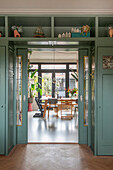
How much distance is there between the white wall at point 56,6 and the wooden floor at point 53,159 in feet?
9.19

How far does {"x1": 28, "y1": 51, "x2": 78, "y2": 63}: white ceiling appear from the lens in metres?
10.2

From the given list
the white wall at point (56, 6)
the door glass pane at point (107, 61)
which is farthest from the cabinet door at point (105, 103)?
the white wall at point (56, 6)

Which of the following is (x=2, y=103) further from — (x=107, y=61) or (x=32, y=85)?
(x=32, y=85)

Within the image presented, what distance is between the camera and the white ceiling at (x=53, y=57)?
10164 mm

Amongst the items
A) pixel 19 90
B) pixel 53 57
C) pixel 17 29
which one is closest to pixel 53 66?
pixel 53 57

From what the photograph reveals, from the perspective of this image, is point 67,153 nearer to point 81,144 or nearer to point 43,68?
point 81,144

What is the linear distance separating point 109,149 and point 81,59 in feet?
6.85

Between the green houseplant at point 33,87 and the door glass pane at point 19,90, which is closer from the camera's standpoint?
the door glass pane at point 19,90

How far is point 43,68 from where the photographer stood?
410 inches

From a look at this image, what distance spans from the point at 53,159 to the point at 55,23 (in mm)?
2777

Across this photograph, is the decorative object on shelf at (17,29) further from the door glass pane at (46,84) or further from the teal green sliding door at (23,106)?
the door glass pane at (46,84)

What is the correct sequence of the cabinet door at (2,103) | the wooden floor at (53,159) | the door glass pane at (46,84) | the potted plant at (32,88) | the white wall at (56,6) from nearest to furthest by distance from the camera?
the wooden floor at (53,159), the white wall at (56,6), the cabinet door at (2,103), the potted plant at (32,88), the door glass pane at (46,84)

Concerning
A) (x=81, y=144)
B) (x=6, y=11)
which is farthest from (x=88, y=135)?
(x=6, y=11)

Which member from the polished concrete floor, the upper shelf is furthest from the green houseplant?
the upper shelf
